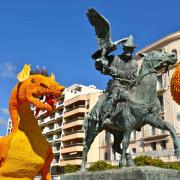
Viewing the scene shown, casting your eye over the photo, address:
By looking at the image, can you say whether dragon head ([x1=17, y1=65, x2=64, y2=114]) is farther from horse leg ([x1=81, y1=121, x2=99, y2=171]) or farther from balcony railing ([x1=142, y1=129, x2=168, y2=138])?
balcony railing ([x1=142, y1=129, x2=168, y2=138])

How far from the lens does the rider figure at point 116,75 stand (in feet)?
27.8

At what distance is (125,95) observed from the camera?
27.2 ft

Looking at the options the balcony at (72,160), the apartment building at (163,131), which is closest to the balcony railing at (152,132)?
the apartment building at (163,131)

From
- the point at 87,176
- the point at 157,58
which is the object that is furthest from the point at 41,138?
the point at 157,58

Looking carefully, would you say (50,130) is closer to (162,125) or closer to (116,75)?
(116,75)

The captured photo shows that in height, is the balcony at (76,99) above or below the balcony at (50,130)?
above

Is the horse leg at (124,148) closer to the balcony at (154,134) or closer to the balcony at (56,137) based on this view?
the balcony at (154,134)

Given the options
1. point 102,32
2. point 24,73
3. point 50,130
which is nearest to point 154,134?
point 50,130

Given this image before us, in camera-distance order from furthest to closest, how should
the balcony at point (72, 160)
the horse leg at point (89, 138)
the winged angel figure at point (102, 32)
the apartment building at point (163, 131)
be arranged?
the balcony at point (72, 160), the apartment building at point (163, 131), the winged angel figure at point (102, 32), the horse leg at point (89, 138)

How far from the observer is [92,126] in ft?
28.9

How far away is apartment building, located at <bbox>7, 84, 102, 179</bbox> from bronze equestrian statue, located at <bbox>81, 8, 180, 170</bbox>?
39.0 meters

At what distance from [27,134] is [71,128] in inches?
1870

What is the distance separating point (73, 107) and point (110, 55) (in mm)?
46873

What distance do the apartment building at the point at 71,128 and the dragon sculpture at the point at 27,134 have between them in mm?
39613
